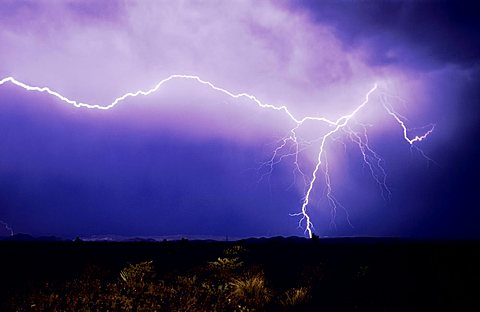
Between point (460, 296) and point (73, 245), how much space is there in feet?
37.8

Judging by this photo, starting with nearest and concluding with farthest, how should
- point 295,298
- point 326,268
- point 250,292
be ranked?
point 295,298 → point 250,292 → point 326,268

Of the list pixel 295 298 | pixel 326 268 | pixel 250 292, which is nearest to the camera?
pixel 295 298

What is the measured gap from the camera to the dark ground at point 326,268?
631 cm

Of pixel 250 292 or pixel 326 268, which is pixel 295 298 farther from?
pixel 326 268

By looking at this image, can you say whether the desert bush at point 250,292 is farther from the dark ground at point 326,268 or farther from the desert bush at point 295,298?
the dark ground at point 326,268

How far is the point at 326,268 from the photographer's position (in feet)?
28.1

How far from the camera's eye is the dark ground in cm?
631

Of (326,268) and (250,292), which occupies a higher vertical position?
(326,268)

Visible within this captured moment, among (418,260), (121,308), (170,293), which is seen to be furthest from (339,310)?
(121,308)

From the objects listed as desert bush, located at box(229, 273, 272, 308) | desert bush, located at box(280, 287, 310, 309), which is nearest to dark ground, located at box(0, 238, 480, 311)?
desert bush, located at box(280, 287, 310, 309)

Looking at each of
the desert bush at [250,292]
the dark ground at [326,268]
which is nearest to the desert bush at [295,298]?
the dark ground at [326,268]

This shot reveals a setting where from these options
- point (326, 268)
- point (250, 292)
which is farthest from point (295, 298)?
point (326, 268)

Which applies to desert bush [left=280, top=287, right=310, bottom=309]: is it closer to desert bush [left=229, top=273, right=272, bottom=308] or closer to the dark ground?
the dark ground

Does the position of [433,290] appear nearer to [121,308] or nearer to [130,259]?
[121,308]
